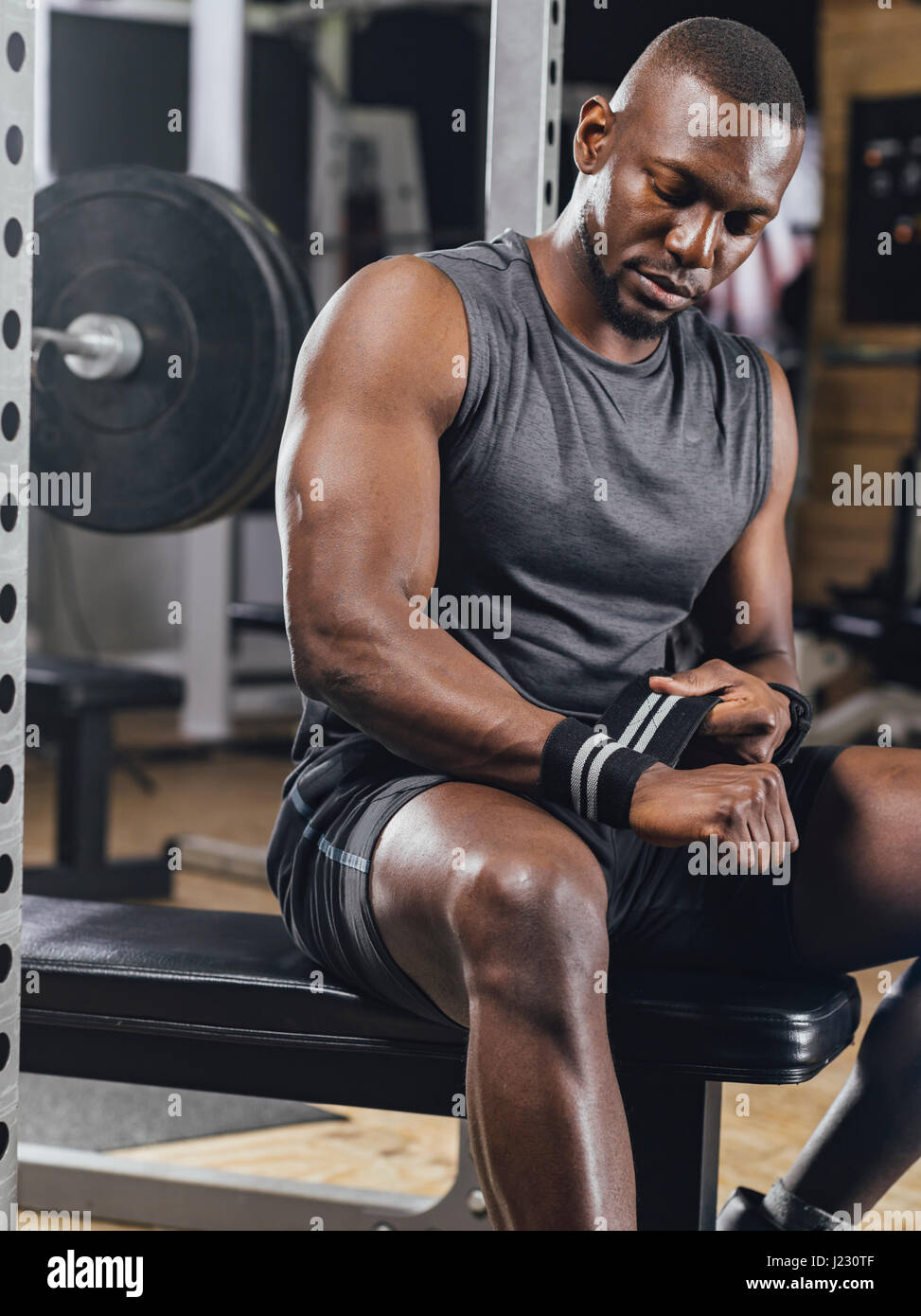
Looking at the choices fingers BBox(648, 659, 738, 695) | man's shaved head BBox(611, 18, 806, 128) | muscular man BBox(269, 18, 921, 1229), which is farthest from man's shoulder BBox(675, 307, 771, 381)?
fingers BBox(648, 659, 738, 695)

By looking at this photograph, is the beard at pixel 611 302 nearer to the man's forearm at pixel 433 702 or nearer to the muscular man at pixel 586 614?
the muscular man at pixel 586 614

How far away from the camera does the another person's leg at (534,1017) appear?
3.10 feet

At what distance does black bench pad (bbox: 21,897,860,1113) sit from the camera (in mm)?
1158

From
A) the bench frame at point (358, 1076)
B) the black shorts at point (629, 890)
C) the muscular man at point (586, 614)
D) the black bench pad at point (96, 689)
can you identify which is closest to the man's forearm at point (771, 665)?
the muscular man at point (586, 614)

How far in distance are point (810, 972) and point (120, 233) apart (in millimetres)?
1143

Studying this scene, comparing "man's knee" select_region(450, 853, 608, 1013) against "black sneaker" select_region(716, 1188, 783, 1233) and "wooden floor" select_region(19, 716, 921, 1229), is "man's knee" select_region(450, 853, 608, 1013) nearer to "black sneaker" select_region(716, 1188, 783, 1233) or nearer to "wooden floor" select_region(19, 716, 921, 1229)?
"black sneaker" select_region(716, 1188, 783, 1233)

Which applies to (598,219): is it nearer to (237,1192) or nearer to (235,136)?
(237,1192)

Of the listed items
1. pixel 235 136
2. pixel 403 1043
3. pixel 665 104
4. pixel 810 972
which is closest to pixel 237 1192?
pixel 403 1043

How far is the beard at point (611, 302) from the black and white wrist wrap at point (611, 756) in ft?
1.13

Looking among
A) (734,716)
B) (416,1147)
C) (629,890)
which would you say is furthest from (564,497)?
(416,1147)

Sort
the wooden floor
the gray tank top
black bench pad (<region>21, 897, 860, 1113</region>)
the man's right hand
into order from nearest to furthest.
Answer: the man's right hand < black bench pad (<region>21, 897, 860, 1113</region>) < the gray tank top < the wooden floor

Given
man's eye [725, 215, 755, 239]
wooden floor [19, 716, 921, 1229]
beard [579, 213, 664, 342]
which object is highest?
man's eye [725, 215, 755, 239]

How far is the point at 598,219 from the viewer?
1.28 metres

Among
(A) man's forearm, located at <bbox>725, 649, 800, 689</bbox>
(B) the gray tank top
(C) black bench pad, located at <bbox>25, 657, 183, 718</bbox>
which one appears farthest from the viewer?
(C) black bench pad, located at <bbox>25, 657, 183, 718</bbox>
